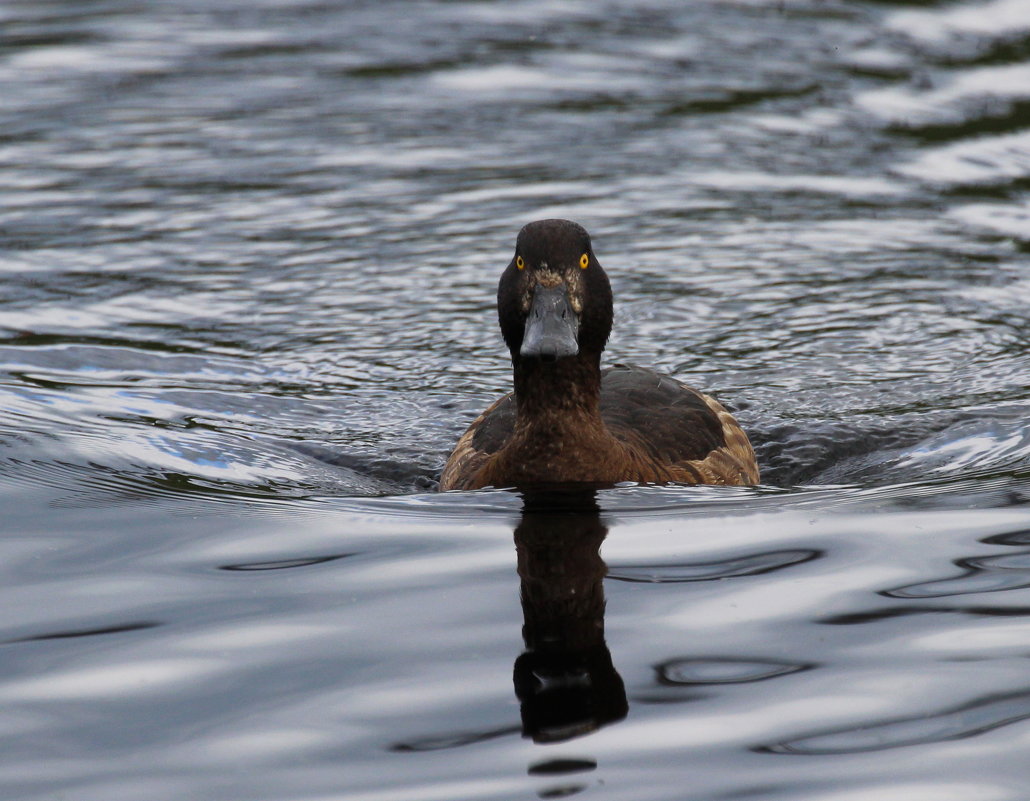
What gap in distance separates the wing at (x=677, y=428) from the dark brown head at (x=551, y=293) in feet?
2.60

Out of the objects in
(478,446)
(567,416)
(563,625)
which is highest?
(567,416)

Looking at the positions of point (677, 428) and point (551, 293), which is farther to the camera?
point (677, 428)

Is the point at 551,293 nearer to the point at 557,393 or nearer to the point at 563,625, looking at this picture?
the point at 557,393

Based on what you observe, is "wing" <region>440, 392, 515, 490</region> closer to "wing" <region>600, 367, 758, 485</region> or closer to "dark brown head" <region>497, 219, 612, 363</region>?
"wing" <region>600, 367, 758, 485</region>

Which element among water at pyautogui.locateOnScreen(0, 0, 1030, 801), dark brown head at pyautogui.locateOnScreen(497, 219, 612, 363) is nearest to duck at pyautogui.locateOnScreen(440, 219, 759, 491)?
dark brown head at pyautogui.locateOnScreen(497, 219, 612, 363)

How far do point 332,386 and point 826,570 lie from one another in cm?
471

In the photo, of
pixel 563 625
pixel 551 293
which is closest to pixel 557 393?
pixel 551 293

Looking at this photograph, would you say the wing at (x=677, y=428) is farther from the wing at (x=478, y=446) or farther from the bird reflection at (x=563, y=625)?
the bird reflection at (x=563, y=625)

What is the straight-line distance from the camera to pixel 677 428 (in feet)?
25.9

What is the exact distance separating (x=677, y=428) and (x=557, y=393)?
0.86 meters

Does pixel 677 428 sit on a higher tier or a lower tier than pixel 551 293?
lower

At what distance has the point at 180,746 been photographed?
4449mm

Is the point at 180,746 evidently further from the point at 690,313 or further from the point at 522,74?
the point at 522,74

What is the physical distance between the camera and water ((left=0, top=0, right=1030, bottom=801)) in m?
4.53
